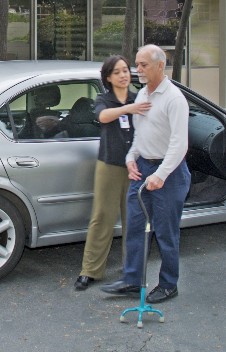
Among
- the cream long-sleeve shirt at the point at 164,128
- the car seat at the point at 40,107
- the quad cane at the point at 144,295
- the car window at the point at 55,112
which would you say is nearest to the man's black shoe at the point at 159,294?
the quad cane at the point at 144,295

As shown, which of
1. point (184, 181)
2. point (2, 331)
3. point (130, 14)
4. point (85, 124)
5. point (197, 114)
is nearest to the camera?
point (2, 331)

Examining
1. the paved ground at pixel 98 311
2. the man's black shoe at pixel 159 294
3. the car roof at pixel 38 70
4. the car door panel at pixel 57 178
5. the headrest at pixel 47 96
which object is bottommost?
the paved ground at pixel 98 311

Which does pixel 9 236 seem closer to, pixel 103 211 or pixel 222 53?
pixel 103 211

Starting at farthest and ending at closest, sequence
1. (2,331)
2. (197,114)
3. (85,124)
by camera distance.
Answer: (197,114) < (85,124) < (2,331)

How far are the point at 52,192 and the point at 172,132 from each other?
3.84ft

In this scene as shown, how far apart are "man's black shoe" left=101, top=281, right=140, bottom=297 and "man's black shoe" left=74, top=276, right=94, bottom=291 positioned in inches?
8.2

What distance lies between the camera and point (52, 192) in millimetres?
5441

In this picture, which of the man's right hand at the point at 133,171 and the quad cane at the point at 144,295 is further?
the man's right hand at the point at 133,171

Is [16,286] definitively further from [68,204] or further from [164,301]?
[164,301]

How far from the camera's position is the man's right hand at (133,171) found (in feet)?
16.2

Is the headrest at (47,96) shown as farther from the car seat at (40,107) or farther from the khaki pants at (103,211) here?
the khaki pants at (103,211)

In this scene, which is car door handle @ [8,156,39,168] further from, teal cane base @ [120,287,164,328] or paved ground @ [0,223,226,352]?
teal cane base @ [120,287,164,328]

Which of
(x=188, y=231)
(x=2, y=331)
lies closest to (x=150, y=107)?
(x=2, y=331)

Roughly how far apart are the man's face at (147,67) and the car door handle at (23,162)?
1.05 metres
